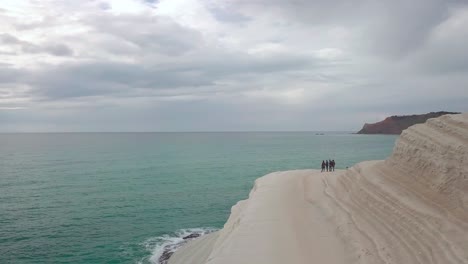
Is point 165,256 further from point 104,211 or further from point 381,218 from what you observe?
point 381,218

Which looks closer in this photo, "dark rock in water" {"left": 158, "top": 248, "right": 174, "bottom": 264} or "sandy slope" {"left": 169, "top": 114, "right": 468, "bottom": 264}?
"sandy slope" {"left": 169, "top": 114, "right": 468, "bottom": 264}

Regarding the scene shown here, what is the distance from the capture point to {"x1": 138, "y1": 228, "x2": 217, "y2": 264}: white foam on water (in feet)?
78.0

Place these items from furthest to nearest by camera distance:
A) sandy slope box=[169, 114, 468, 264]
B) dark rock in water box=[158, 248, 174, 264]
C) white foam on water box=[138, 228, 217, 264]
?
white foam on water box=[138, 228, 217, 264] < dark rock in water box=[158, 248, 174, 264] < sandy slope box=[169, 114, 468, 264]

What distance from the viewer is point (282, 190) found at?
28125mm

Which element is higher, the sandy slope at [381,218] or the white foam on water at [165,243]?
the sandy slope at [381,218]

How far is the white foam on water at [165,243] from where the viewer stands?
2378 cm

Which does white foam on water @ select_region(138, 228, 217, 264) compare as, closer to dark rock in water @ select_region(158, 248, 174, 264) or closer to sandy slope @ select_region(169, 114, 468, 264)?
dark rock in water @ select_region(158, 248, 174, 264)

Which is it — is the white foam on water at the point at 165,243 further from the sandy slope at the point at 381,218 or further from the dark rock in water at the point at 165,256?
the sandy slope at the point at 381,218

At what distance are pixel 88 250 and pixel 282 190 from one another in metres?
15.3

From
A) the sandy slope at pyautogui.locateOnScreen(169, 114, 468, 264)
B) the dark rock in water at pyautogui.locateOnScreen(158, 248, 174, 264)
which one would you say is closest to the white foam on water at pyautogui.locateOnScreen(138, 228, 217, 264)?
the dark rock in water at pyautogui.locateOnScreen(158, 248, 174, 264)

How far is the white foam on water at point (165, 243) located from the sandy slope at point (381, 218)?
5.28 ft

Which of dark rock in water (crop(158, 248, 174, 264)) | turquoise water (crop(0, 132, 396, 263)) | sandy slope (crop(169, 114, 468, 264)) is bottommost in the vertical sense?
dark rock in water (crop(158, 248, 174, 264))

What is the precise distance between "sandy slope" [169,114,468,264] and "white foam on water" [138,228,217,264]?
1611 millimetres

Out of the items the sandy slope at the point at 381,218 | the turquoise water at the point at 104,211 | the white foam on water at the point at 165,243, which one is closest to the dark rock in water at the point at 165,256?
the white foam on water at the point at 165,243
